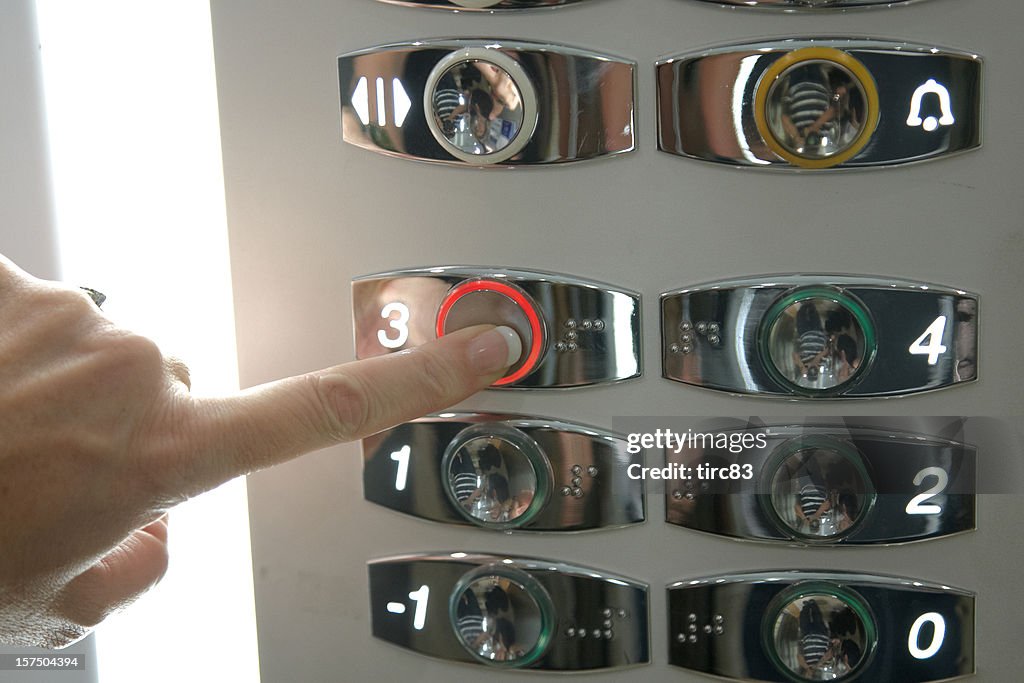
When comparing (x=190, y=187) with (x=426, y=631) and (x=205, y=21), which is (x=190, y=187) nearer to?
(x=205, y=21)

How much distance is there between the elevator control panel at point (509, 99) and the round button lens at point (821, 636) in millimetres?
213

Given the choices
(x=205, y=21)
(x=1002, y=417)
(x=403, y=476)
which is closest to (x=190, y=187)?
(x=205, y=21)

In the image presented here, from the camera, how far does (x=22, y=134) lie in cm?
48

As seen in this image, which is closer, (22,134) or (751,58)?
(751,58)

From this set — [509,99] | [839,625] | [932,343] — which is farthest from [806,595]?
[509,99]

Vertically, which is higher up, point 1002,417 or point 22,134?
point 22,134

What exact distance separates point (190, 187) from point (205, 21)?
85 millimetres

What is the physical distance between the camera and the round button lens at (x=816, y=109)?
1.17 feet

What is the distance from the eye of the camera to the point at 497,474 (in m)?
0.43

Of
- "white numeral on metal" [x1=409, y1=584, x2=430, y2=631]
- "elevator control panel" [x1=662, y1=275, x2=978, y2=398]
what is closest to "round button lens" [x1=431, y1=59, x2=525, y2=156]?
"elevator control panel" [x1=662, y1=275, x2=978, y2=398]

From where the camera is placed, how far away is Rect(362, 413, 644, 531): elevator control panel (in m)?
0.42

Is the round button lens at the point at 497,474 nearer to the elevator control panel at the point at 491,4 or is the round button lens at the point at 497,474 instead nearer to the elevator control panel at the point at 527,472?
the elevator control panel at the point at 527,472

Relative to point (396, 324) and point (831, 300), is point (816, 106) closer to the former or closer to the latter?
point (831, 300)

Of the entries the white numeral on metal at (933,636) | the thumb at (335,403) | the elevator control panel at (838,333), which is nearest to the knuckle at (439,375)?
the thumb at (335,403)
